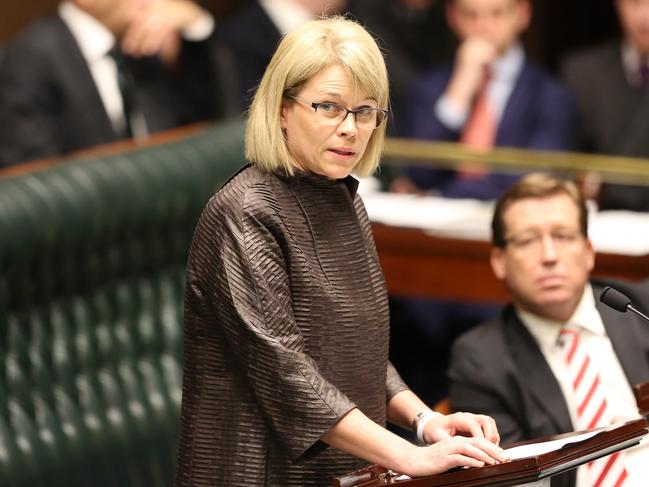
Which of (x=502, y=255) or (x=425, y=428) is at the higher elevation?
(x=502, y=255)

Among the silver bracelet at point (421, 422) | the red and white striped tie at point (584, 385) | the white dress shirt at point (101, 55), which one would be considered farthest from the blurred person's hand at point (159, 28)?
the silver bracelet at point (421, 422)

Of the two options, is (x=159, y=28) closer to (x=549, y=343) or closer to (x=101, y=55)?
(x=101, y=55)

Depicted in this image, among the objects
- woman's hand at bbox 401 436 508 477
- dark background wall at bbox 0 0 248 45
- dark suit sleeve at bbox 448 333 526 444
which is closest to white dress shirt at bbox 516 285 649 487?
dark suit sleeve at bbox 448 333 526 444

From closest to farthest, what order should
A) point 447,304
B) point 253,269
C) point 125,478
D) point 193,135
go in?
point 253,269, point 125,478, point 193,135, point 447,304

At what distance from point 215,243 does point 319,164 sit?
212mm

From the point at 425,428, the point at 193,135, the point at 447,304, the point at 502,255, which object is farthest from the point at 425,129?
the point at 425,428

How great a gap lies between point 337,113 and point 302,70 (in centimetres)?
9

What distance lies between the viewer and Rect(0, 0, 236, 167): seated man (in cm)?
438

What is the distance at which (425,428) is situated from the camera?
238 cm

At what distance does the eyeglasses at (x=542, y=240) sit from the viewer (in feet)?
10.8

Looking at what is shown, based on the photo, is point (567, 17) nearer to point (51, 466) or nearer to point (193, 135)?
point (193, 135)

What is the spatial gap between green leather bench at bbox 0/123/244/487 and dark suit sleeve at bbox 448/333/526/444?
97 cm

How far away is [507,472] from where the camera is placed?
2.11m

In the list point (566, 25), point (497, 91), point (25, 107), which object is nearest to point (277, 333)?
point (25, 107)
